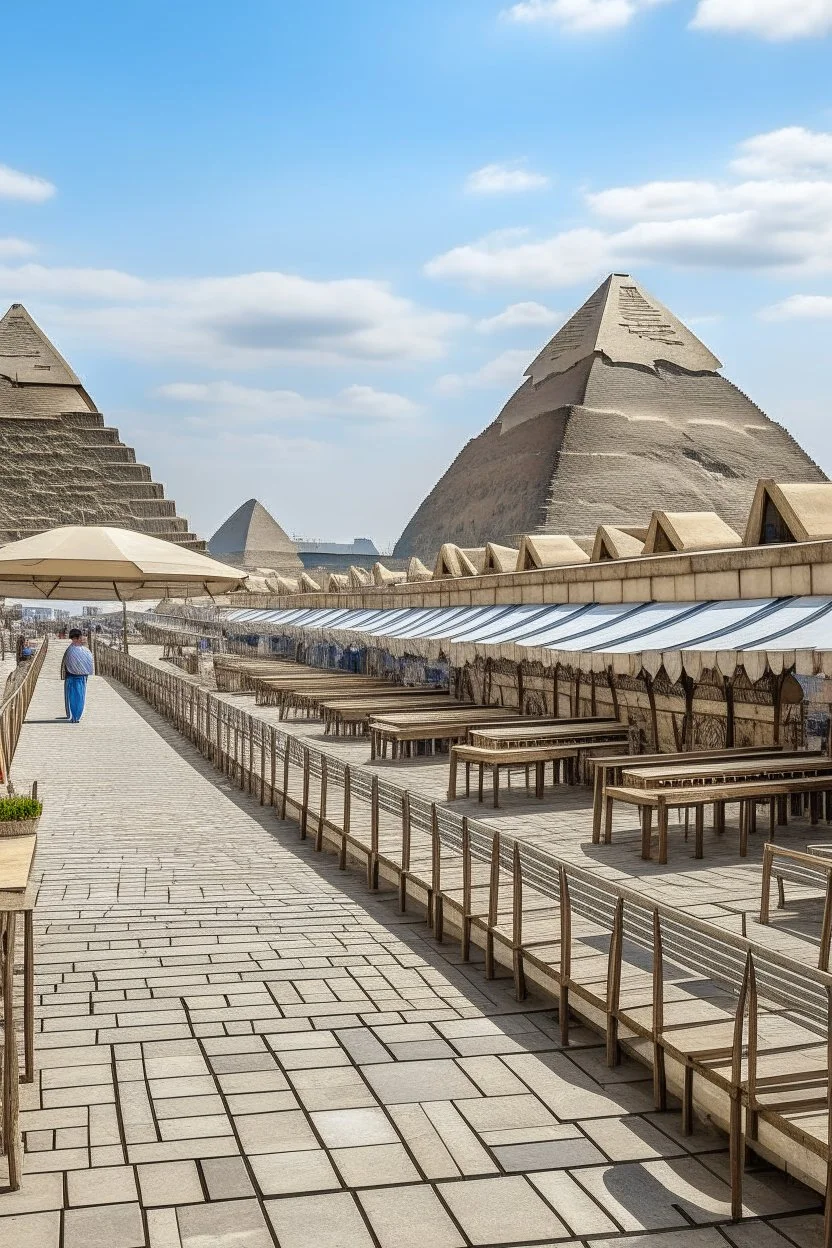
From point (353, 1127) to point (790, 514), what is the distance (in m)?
8.02

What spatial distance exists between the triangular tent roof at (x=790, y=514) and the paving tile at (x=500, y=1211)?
753 cm

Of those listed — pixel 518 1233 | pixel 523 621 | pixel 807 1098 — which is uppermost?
pixel 523 621

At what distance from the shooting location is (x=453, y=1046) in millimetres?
4730

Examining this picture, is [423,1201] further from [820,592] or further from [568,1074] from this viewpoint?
[820,592]

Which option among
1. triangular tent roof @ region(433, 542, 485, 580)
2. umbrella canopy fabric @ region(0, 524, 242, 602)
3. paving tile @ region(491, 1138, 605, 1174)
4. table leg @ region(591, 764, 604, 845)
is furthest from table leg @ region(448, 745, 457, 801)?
triangular tent roof @ region(433, 542, 485, 580)

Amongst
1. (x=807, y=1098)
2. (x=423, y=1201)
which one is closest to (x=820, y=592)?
(x=807, y=1098)

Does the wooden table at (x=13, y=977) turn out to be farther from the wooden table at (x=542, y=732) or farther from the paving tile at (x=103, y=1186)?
the wooden table at (x=542, y=732)

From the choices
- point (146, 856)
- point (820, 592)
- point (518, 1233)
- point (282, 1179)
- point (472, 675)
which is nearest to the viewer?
point (518, 1233)

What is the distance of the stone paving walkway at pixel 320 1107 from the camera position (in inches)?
134

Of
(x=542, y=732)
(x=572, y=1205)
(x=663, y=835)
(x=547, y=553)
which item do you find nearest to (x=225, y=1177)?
(x=572, y=1205)

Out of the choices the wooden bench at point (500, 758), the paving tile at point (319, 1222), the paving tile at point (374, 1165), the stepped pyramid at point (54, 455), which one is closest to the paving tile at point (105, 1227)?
the paving tile at point (319, 1222)

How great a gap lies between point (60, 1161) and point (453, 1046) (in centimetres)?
160

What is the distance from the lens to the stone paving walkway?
11.2 feet

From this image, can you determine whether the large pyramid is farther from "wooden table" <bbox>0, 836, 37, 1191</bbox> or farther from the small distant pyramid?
"wooden table" <bbox>0, 836, 37, 1191</bbox>
